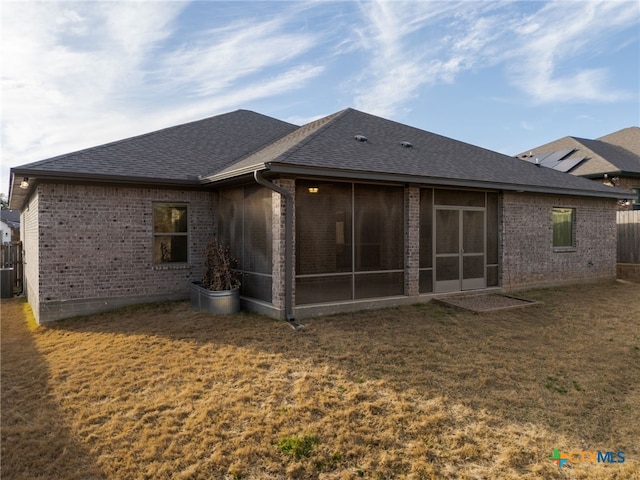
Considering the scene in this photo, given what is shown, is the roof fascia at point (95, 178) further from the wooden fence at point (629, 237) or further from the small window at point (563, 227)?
the wooden fence at point (629, 237)

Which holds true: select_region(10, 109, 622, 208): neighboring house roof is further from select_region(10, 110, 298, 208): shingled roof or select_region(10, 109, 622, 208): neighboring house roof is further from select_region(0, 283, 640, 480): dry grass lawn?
select_region(0, 283, 640, 480): dry grass lawn

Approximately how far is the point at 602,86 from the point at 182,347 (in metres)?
21.5

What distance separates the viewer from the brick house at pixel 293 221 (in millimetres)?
8414

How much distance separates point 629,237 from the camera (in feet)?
49.7

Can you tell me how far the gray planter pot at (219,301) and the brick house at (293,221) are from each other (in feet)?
1.35

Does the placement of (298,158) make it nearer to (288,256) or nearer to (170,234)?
(288,256)

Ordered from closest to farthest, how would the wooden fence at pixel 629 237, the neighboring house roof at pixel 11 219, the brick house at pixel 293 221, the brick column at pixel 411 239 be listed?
the brick house at pixel 293 221, the brick column at pixel 411 239, the wooden fence at pixel 629 237, the neighboring house roof at pixel 11 219

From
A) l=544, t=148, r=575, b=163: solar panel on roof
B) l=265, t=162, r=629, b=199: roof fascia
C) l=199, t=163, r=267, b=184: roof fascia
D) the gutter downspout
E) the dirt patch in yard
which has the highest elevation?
l=544, t=148, r=575, b=163: solar panel on roof

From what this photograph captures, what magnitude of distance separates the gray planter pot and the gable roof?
252cm

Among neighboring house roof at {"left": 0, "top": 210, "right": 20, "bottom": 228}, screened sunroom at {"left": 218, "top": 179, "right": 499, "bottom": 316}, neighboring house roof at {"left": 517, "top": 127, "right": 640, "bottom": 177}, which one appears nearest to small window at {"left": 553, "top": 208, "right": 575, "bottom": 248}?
screened sunroom at {"left": 218, "top": 179, "right": 499, "bottom": 316}

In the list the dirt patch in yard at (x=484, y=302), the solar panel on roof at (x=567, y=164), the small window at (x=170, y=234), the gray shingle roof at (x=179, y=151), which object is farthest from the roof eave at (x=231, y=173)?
the solar panel on roof at (x=567, y=164)

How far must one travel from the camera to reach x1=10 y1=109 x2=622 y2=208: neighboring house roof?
8492 mm

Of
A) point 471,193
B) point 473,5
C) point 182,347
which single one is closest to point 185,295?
point 182,347

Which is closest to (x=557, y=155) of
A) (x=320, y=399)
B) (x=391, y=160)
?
(x=391, y=160)
